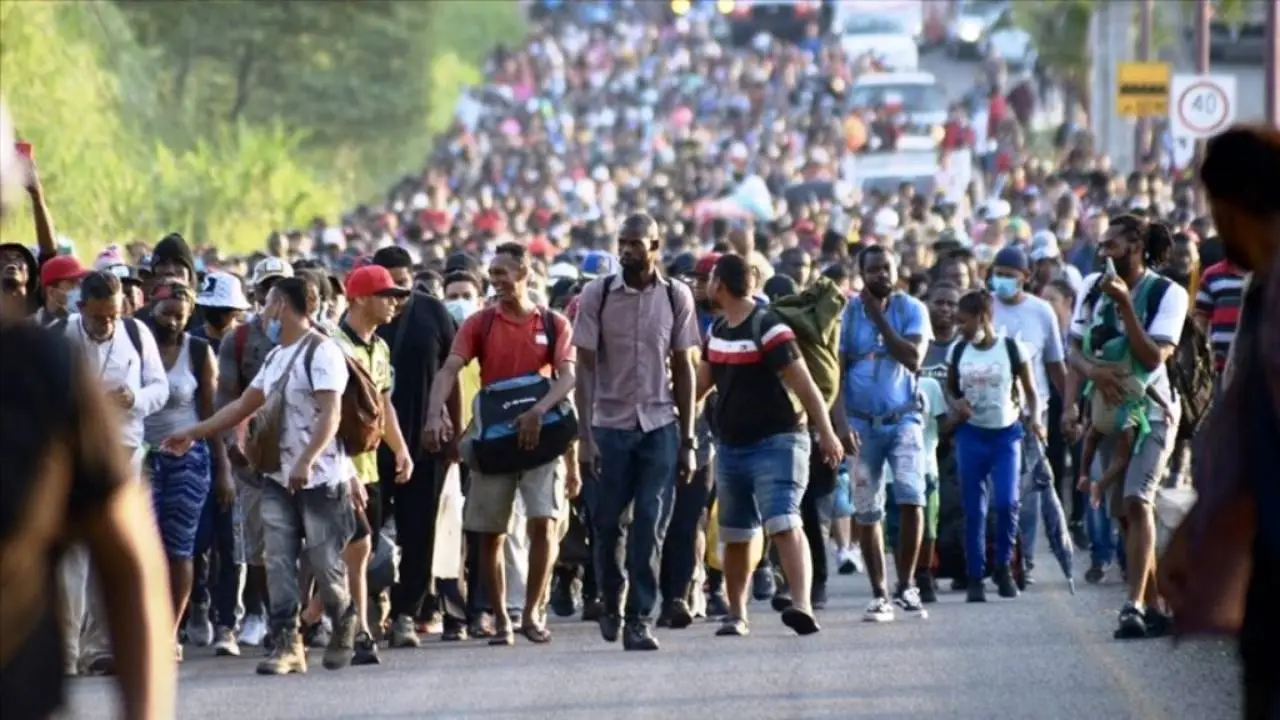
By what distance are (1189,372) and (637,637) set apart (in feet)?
8.13

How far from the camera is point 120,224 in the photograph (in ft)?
123

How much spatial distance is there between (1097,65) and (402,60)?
1322 centimetres

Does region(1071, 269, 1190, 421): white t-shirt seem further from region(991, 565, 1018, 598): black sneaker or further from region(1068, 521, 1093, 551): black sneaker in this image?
region(1068, 521, 1093, 551): black sneaker

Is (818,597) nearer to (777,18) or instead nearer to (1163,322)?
(1163,322)

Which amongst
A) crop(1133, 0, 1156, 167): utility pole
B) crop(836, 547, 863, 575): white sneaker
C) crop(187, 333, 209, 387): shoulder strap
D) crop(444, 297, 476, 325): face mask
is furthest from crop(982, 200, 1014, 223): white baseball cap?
crop(187, 333, 209, 387): shoulder strap

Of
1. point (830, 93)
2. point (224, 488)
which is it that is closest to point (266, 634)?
point (224, 488)

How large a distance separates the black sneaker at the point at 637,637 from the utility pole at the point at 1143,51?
29016 millimetres

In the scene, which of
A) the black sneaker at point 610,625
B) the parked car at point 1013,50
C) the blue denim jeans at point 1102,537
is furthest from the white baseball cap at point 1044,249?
the parked car at point 1013,50

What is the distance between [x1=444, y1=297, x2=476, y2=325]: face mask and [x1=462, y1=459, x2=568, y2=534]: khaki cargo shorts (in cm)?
131

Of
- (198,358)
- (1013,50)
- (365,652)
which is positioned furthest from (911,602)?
(1013,50)

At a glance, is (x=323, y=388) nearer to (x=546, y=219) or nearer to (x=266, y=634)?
(x=266, y=634)

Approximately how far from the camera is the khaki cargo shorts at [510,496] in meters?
14.5

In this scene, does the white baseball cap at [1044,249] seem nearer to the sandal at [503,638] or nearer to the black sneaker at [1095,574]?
the black sneaker at [1095,574]

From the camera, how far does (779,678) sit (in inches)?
509
